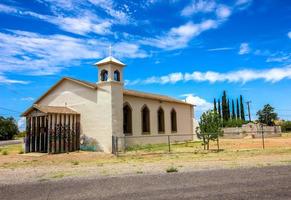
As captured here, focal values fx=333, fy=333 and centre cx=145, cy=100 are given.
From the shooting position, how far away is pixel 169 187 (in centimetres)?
941

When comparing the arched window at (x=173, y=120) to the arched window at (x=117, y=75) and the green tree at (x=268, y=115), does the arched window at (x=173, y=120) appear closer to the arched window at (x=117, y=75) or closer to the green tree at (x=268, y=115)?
the arched window at (x=117, y=75)

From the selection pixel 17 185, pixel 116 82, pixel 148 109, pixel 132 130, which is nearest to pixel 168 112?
pixel 148 109

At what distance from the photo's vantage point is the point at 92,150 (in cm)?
2625

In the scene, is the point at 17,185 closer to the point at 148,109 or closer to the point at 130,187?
the point at 130,187

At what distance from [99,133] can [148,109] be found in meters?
8.12

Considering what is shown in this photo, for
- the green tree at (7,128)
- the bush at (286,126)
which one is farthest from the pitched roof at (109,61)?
the bush at (286,126)

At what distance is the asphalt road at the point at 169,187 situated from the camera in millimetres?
8156

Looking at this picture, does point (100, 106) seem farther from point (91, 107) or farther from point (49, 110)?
point (49, 110)

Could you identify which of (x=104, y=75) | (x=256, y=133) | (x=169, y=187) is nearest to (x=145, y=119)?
(x=104, y=75)

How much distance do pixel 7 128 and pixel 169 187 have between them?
62.4 metres

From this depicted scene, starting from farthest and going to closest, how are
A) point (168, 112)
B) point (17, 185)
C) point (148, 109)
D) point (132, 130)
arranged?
point (168, 112) → point (148, 109) → point (132, 130) → point (17, 185)

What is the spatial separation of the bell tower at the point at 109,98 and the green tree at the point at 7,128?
141ft

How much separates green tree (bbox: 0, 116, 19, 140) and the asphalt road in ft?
189

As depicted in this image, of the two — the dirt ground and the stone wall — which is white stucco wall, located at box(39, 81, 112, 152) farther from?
the stone wall
